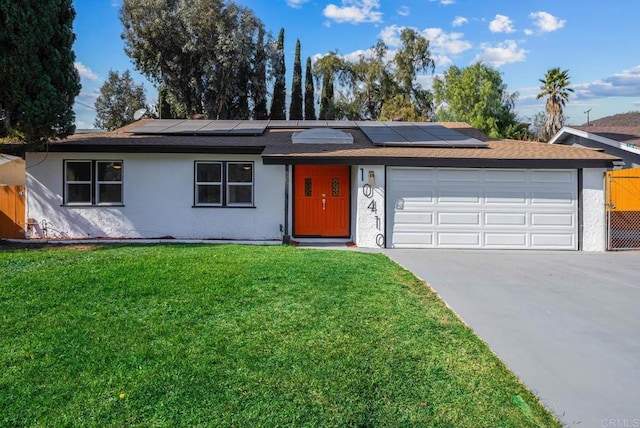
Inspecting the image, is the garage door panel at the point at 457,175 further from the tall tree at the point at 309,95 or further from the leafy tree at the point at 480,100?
the tall tree at the point at 309,95

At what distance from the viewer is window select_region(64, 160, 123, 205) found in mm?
11383

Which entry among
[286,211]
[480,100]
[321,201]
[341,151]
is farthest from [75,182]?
[480,100]

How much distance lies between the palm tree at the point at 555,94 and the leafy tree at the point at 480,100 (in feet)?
9.11

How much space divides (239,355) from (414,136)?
10693 mm

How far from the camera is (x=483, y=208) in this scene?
10.9m

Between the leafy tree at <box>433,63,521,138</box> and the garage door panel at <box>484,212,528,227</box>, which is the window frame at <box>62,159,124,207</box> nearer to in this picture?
the garage door panel at <box>484,212,528,227</box>

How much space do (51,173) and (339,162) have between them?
26.4 feet

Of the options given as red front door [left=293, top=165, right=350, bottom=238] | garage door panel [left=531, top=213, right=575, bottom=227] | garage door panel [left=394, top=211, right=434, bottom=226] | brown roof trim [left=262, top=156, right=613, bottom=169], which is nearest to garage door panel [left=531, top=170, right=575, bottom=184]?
brown roof trim [left=262, top=156, right=613, bottom=169]

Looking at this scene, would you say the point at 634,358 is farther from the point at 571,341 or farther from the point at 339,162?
the point at 339,162

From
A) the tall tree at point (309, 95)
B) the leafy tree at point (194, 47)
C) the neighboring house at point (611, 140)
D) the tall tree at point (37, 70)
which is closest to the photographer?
the tall tree at point (37, 70)

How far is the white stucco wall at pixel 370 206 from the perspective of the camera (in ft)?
35.1

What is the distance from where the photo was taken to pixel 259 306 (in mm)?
5066

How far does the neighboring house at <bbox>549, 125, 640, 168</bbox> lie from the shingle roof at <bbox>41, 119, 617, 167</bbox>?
19.9 ft

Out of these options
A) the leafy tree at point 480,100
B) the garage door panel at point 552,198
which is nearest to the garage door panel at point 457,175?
the garage door panel at point 552,198
